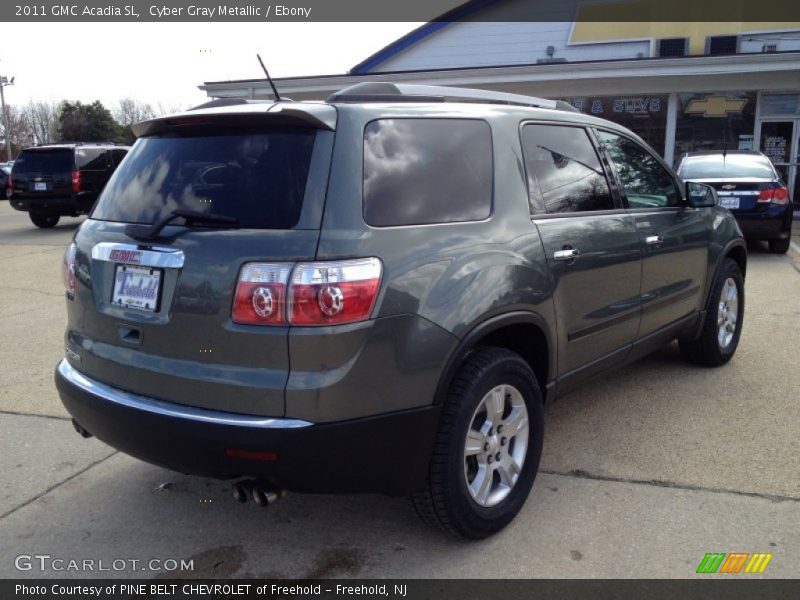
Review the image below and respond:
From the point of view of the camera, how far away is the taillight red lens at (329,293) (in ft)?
7.89

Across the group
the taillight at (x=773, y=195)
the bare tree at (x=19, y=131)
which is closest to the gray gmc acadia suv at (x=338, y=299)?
the taillight at (x=773, y=195)

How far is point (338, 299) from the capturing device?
2.43m

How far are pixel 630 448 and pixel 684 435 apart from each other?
0.37 meters

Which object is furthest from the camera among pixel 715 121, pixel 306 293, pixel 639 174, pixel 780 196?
pixel 715 121

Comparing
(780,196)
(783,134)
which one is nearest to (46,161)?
(780,196)

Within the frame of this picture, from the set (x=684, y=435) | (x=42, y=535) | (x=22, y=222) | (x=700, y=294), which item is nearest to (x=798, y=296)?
(x=700, y=294)

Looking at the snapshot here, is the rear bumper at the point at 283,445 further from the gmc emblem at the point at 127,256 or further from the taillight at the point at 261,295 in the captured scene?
the gmc emblem at the point at 127,256

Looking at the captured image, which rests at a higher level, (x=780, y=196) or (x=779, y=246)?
(x=780, y=196)

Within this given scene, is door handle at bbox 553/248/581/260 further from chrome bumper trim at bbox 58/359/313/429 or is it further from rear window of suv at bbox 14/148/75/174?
rear window of suv at bbox 14/148/75/174

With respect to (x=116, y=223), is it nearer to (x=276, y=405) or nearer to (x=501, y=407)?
(x=276, y=405)

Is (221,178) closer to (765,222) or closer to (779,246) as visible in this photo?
→ (765,222)

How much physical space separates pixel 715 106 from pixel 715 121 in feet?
1.10

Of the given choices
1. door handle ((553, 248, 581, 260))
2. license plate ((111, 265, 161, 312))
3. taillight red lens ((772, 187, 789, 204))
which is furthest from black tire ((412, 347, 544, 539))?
taillight red lens ((772, 187, 789, 204))

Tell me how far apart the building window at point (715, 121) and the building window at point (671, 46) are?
2852 millimetres
